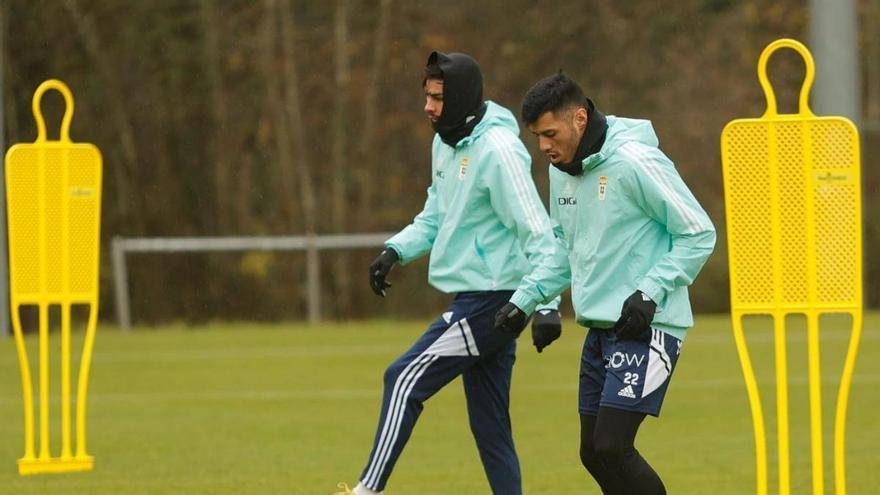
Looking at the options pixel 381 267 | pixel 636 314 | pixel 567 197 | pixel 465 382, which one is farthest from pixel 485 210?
pixel 636 314

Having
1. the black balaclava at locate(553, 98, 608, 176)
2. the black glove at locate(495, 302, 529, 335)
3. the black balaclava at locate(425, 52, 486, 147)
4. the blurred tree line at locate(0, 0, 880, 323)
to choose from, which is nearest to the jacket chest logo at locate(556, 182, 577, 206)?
the black balaclava at locate(553, 98, 608, 176)

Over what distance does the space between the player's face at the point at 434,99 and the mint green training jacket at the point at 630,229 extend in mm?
1105

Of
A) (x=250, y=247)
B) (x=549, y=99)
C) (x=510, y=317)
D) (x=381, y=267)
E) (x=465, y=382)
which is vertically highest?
(x=549, y=99)

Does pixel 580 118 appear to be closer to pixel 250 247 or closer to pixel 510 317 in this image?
pixel 510 317

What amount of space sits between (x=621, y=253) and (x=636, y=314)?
0.36 metres

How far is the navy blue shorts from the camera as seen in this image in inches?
256

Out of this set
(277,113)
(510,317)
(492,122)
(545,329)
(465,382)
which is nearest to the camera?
(510,317)

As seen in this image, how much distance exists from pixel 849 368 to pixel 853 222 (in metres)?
0.55

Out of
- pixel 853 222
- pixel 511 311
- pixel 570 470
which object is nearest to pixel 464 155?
pixel 511 311

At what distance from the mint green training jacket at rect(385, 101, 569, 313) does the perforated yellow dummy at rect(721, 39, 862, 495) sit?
0.88 meters

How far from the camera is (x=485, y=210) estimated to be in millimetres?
7699

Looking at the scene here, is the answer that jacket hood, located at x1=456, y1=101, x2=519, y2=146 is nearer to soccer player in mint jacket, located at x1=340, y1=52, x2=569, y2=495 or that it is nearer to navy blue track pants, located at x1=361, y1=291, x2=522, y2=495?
soccer player in mint jacket, located at x1=340, y1=52, x2=569, y2=495

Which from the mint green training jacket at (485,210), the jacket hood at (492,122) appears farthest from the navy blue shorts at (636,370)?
the jacket hood at (492,122)

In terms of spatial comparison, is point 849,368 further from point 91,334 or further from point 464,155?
point 91,334
